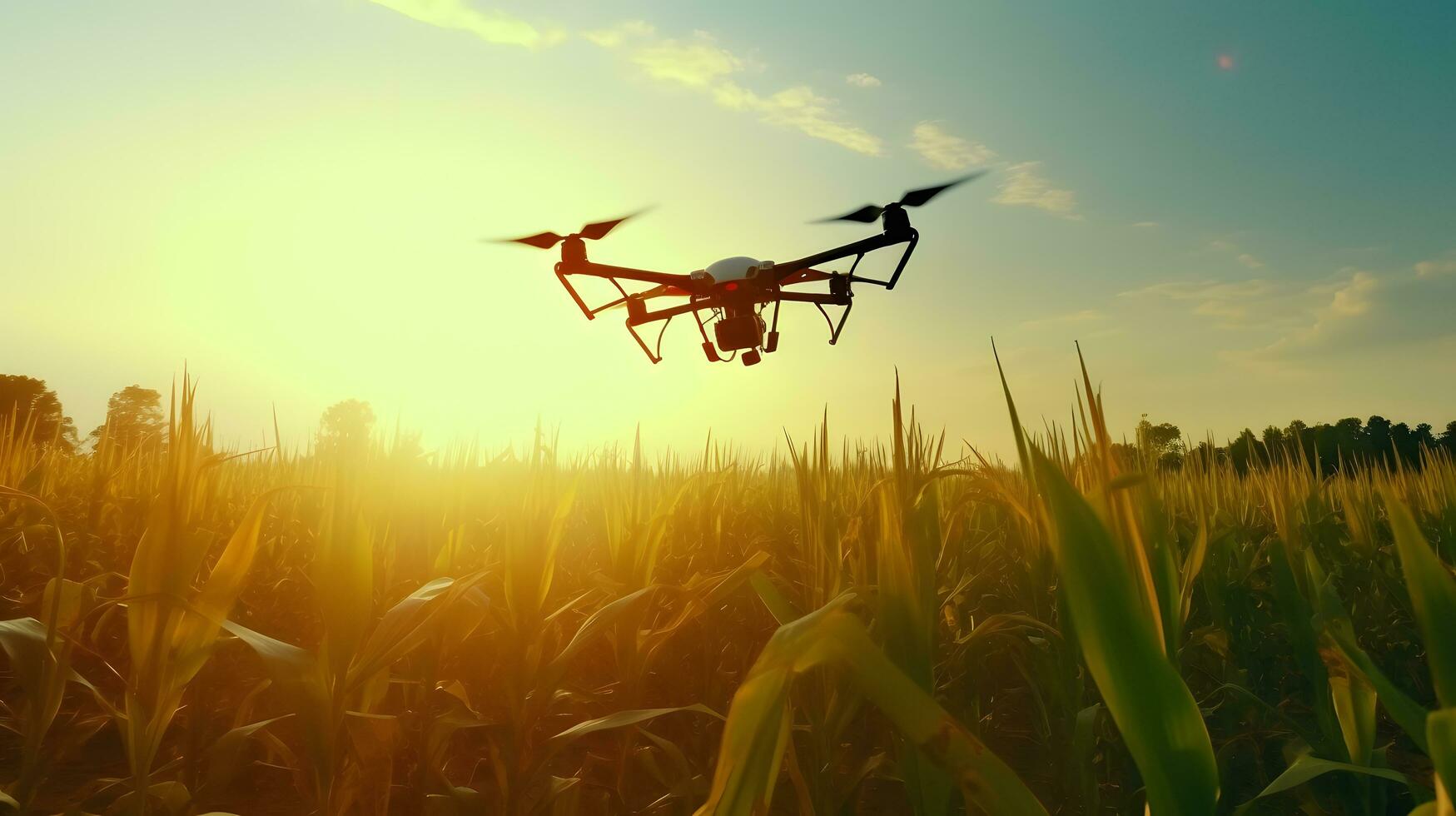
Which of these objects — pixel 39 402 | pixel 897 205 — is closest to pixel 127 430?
pixel 897 205

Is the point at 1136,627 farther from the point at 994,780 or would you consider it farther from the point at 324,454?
the point at 324,454

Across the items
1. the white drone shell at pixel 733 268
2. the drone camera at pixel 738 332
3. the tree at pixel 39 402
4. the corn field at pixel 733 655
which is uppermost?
the tree at pixel 39 402

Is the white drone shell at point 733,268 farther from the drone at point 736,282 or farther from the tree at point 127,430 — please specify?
the tree at point 127,430

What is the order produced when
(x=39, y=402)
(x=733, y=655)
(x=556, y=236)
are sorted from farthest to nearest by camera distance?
(x=39, y=402), (x=556, y=236), (x=733, y=655)

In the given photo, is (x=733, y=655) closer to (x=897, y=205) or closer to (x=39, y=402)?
(x=897, y=205)

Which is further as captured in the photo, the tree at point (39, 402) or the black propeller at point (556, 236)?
the tree at point (39, 402)

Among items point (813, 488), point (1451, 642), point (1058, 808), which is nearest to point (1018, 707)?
point (1058, 808)

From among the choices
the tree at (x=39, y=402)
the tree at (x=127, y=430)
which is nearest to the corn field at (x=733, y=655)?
the tree at (x=127, y=430)
